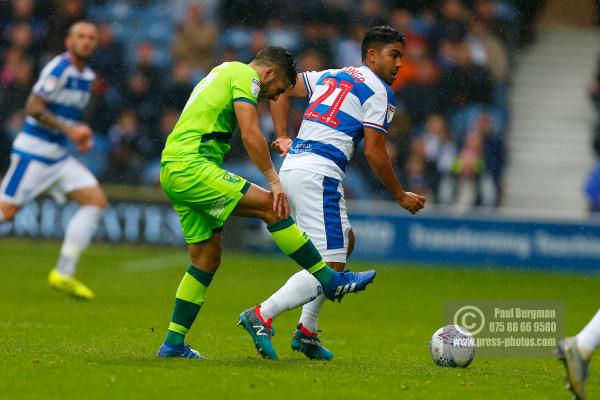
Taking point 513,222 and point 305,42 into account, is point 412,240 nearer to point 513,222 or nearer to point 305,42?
point 513,222

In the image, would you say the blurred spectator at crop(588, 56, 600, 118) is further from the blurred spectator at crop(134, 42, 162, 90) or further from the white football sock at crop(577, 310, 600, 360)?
the white football sock at crop(577, 310, 600, 360)

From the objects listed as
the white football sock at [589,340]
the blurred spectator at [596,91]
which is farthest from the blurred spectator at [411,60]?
the white football sock at [589,340]

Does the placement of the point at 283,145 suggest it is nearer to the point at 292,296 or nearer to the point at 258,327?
the point at 292,296

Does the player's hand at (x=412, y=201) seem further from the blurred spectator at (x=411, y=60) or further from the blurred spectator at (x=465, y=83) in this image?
the blurred spectator at (x=465, y=83)

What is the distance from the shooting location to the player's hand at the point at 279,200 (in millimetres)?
7434

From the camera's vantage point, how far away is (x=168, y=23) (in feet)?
70.2

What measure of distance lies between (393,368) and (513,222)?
1039 cm

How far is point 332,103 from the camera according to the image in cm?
819

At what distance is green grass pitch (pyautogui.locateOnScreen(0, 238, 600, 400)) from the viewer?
6609mm

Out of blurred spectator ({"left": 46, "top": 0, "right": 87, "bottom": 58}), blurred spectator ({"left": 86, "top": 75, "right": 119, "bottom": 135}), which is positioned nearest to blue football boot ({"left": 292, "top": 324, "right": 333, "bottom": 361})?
blurred spectator ({"left": 86, "top": 75, "right": 119, "bottom": 135})

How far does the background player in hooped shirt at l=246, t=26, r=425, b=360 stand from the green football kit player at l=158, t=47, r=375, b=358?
1.34 feet

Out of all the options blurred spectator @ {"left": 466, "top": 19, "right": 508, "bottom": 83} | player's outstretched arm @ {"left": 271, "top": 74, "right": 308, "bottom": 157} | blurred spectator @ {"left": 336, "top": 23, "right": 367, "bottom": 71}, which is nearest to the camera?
player's outstretched arm @ {"left": 271, "top": 74, "right": 308, "bottom": 157}

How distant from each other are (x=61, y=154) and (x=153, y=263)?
14.7 feet

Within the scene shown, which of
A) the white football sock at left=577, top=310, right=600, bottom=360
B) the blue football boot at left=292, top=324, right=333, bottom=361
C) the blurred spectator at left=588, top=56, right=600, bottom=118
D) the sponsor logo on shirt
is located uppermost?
the blurred spectator at left=588, top=56, right=600, bottom=118
